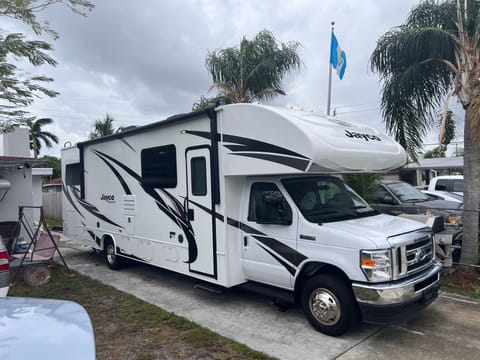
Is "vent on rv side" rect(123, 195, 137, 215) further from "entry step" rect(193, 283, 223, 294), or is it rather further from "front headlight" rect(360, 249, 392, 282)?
"front headlight" rect(360, 249, 392, 282)

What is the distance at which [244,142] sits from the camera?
5613 millimetres

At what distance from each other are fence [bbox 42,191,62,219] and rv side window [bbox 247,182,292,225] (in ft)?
55.8

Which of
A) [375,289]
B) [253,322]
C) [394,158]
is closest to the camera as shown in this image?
[375,289]

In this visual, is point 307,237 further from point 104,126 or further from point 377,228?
point 104,126

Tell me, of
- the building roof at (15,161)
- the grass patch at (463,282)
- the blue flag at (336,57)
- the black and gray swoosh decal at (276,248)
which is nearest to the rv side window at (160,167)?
the black and gray swoosh decal at (276,248)

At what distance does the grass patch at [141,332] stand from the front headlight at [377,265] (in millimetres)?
1526

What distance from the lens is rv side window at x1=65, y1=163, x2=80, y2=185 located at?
33.7 feet

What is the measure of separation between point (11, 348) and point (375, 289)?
3607 mm

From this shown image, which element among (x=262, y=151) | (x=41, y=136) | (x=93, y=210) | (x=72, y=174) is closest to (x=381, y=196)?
(x=262, y=151)

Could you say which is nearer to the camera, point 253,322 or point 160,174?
point 253,322

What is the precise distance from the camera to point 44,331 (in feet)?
9.01

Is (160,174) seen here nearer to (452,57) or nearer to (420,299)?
(420,299)

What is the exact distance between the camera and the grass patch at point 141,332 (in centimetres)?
458

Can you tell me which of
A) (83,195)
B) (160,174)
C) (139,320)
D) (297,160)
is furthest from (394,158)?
(83,195)
